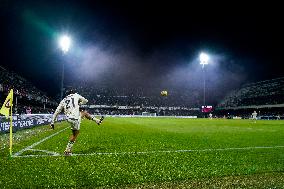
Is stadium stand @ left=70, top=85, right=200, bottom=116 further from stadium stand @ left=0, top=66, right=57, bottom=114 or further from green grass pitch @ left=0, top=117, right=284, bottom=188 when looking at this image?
green grass pitch @ left=0, top=117, right=284, bottom=188

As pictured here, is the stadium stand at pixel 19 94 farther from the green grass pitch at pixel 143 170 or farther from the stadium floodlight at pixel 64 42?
the green grass pitch at pixel 143 170

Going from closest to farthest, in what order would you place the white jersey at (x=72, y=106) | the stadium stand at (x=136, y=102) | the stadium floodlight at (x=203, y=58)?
A: the white jersey at (x=72, y=106), the stadium floodlight at (x=203, y=58), the stadium stand at (x=136, y=102)

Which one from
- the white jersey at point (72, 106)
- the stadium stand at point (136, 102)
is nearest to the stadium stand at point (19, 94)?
the stadium stand at point (136, 102)

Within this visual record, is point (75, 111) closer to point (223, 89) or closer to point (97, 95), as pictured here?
point (97, 95)

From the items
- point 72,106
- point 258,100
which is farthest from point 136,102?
point 72,106

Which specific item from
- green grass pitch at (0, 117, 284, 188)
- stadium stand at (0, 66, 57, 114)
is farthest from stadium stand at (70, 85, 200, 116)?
green grass pitch at (0, 117, 284, 188)

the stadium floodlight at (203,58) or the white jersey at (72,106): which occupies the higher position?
the stadium floodlight at (203,58)

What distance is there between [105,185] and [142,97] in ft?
331

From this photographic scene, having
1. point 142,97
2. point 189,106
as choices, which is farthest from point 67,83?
point 189,106

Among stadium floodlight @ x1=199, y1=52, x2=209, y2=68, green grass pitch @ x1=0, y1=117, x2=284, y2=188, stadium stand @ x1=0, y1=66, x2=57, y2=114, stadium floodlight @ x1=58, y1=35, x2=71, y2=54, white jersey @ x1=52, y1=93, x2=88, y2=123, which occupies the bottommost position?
green grass pitch @ x1=0, y1=117, x2=284, y2=188

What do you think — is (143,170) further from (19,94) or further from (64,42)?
(19,94)

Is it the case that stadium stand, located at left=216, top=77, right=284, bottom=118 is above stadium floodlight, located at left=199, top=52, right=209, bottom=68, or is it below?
below

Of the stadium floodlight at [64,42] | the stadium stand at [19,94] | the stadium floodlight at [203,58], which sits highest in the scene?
the stadium floodlight at [203,58]

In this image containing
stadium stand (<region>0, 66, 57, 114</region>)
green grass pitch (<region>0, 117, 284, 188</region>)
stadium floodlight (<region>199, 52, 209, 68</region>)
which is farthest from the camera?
stadium floodlight (<region>199, 52, 209, 68</region>)
